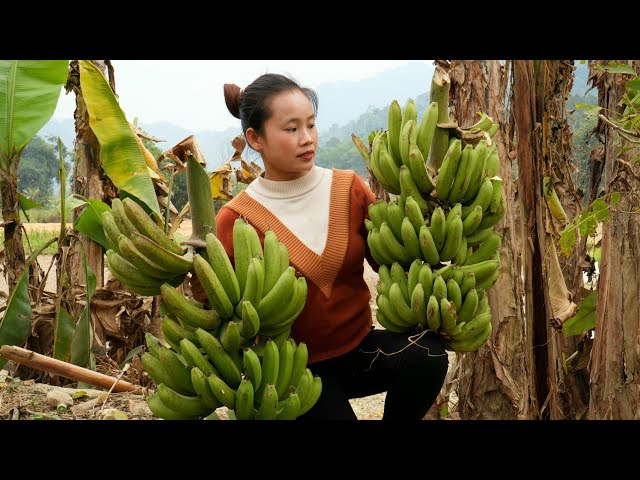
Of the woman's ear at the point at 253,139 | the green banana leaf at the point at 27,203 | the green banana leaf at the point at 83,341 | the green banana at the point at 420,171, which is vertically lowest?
the green banana leaf at the point at 83,341

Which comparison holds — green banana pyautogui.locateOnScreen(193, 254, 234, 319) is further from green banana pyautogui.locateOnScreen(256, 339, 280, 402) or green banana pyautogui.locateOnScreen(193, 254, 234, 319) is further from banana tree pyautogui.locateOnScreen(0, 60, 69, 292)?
banana tree pyautogui.locateOnScreen(0, 60, 69, 292)

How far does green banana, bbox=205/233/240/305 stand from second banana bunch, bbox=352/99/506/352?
378 millimetres

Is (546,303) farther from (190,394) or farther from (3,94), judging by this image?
(3,94)

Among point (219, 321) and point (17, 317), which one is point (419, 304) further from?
point (17, 317)

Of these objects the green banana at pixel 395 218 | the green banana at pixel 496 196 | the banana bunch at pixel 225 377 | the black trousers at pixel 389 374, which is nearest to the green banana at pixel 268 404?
the banana bunch at pixel 225 377

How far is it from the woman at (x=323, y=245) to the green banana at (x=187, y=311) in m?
0.29

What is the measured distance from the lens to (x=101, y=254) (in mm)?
3180

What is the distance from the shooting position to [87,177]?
3076 mm

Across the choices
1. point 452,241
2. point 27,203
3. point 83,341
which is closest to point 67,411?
point 83,341

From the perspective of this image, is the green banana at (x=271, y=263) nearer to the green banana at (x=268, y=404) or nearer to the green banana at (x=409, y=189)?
the green banana at (x=268, y=404)

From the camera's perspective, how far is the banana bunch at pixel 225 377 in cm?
138

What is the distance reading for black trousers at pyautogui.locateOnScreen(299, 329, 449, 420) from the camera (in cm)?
159
